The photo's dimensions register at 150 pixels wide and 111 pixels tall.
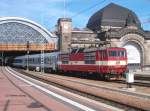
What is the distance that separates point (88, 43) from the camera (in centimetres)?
9394

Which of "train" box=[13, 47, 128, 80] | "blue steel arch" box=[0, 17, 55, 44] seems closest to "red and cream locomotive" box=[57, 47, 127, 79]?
"train" box=[13, 47, 128, 80]

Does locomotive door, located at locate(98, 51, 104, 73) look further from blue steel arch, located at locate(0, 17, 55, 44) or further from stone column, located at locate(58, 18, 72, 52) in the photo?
blue steel arch, located at locate(0, 17, 55, 44)

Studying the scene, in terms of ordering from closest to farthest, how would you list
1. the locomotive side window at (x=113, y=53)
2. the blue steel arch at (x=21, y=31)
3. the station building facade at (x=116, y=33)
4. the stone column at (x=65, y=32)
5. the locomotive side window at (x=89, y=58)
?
the locomotive side window at (x=113, y=53)
the locomotive side window at (x=89, y=58)
the station building facade at (x=116, y=33)
the stone column at (x=65, y=32)
the blue steel arch at (x=21, y=31)

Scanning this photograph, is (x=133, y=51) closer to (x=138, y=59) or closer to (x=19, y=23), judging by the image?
(x=138, y=59)

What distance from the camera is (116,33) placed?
101000 mm

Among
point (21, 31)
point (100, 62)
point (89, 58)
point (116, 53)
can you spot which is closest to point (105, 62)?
point (100, 62)

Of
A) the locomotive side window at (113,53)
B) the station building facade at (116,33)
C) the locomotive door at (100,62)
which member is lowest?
the locomotive door at (100,62)

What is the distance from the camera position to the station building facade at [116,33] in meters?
102

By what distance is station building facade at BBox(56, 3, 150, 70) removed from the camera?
101812mm

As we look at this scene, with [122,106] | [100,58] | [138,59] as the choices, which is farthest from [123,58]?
[138,59]

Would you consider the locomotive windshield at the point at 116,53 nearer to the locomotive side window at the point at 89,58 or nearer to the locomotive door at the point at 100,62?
the locomotive door at the point at 100,62

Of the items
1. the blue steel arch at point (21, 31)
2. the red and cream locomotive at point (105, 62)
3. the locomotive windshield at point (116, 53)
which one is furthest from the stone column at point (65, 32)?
the locomotive windshield at point (116, 53)

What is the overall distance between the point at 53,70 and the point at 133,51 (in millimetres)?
45247

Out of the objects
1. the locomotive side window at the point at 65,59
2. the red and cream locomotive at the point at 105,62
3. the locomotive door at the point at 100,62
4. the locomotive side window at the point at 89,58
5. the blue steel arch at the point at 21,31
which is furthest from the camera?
the blue steel arch at the point at 21,31
